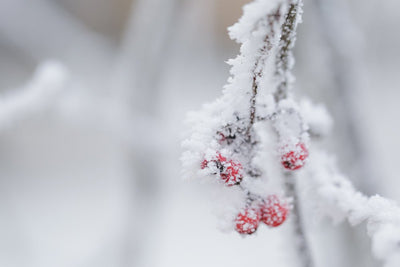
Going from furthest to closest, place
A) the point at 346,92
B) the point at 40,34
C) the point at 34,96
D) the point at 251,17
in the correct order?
the point at 40,34 → the point at 346,92 → the point at 34,96 → the point at 251,17

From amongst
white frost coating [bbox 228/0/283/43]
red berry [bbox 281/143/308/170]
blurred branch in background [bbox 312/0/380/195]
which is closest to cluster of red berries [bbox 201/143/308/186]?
red berry [bbox 281/143/308/170]

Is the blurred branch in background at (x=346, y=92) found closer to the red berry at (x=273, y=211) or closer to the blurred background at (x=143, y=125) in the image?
the blurred background at (x=143, y=125)

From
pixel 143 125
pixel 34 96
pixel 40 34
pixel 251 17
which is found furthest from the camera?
pixel 40 34

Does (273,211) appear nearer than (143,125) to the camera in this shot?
Yes

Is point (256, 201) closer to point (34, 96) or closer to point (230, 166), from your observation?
point (230, 166)

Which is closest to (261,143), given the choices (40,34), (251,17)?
(251,17)

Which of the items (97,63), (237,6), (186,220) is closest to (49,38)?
(97,63)

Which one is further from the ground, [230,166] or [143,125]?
[143,125]

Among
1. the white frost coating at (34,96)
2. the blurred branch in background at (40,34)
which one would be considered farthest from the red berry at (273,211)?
the blurred branch in background at (40,34)
